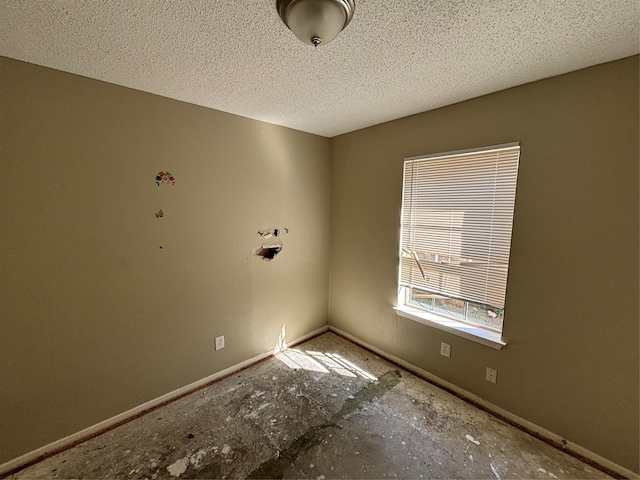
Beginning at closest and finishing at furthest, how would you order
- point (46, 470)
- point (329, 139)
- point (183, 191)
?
point (46, 470) → point (183, 191) → point (329, 139)

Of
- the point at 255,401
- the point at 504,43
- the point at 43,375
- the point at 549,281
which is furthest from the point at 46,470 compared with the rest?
the point at 504,43

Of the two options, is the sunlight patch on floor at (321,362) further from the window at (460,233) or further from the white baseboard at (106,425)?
the window at (460,233)

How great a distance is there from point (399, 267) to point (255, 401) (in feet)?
5.59

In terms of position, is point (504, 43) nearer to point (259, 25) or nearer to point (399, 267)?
point (259, 25)

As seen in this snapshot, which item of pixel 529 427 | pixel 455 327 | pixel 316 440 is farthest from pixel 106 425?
pixel 529 427

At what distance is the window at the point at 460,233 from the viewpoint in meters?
1.82

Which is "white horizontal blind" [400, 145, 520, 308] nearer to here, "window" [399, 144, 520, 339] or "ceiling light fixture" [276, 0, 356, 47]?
"window" [399, 144, 520, 339]

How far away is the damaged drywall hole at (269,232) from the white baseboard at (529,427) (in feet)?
5.66

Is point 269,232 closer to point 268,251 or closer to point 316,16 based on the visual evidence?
point 268,251

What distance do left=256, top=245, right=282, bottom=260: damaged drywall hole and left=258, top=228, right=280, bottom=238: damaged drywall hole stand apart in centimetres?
11

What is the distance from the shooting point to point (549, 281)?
64.5 inches

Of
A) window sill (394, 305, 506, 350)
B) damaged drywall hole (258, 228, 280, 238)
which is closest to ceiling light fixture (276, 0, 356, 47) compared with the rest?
damaged drywall hole (258, 228, 280, 238)

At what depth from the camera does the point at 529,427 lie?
5.73ft

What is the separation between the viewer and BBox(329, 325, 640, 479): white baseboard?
148 centimetres
